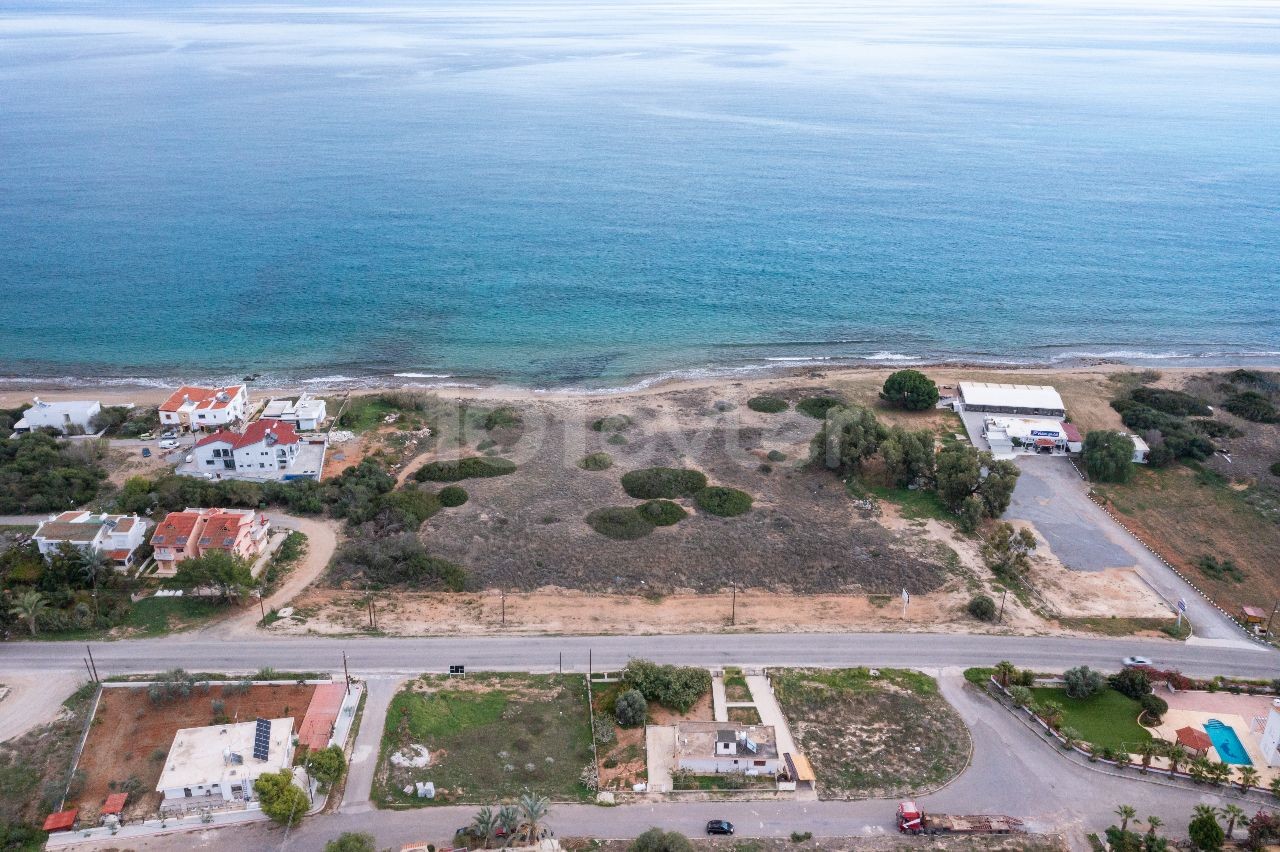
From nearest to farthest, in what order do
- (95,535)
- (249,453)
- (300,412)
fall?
(95,535)
(249,453)
(300,412)

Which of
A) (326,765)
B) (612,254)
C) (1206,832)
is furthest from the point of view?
(612,254)

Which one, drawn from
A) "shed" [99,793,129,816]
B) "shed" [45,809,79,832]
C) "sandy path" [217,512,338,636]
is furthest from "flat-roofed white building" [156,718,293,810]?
"sandy path" [217,512,338,636]

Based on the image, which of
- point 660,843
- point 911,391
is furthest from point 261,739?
point 911,391

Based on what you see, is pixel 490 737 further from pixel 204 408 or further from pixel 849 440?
pixel 204 408

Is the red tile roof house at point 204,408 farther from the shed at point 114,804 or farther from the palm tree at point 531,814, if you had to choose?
the palm tree at point 531,814

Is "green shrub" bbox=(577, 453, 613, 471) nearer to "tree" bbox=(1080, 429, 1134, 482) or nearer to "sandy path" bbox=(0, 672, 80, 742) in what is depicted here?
"sandy path" bbox=(0, 672, 80, 742)

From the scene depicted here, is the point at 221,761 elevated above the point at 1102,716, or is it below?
above
